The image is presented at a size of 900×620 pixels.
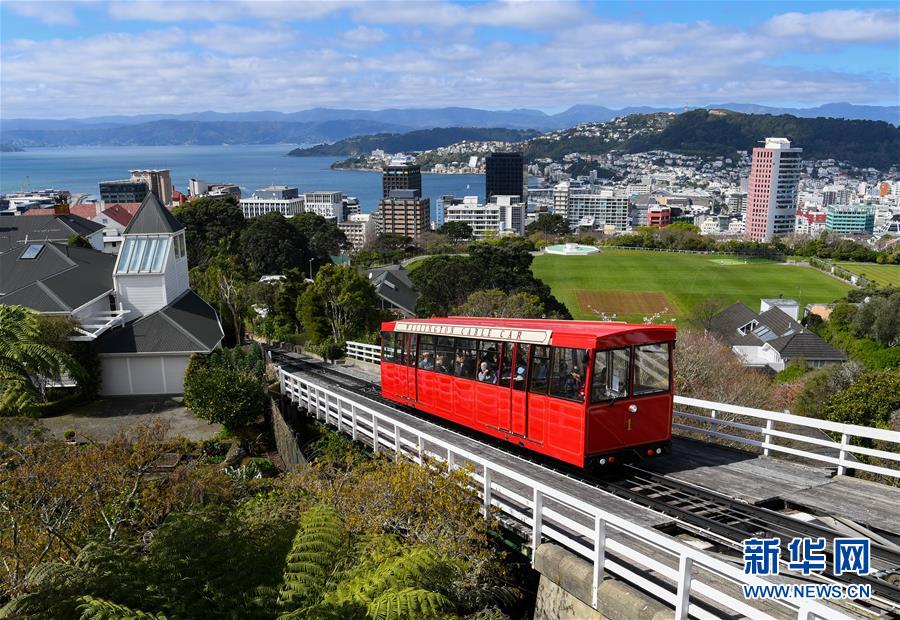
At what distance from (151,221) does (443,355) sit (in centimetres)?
2258

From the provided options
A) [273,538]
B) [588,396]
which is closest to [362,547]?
[273,538]

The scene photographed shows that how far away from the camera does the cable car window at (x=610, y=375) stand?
429 inches

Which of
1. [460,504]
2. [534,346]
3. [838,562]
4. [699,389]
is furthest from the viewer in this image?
[699,389]

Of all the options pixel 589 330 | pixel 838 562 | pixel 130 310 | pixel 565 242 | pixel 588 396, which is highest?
pixel 589 330

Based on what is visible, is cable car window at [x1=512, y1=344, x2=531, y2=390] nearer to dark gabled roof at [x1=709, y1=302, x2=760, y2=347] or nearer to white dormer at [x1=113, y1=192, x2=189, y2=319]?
white dormer at [x1=113, y1=192, x2=189, y2=319]

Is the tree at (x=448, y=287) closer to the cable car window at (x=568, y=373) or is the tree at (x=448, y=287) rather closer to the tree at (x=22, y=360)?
the tree at (x=22, y=360)

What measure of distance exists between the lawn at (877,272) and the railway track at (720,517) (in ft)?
307

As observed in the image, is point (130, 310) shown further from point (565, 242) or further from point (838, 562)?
point (565, 242)

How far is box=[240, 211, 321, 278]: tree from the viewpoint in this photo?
2629 inches

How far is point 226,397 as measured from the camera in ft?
73.9

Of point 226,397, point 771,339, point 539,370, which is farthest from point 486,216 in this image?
point 539,370

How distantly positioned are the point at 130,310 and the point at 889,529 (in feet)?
98.0

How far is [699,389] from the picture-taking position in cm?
2677

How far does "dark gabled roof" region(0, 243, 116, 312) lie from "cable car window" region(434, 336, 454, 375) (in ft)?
67.1
